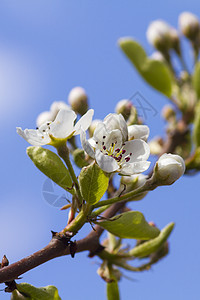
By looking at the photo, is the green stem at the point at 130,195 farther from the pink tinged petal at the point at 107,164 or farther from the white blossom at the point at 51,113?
the white blossom at the point at 51,113

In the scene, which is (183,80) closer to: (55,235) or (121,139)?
(121,139)

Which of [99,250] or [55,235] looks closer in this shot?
[55,235]

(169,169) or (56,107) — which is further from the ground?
(56,107)

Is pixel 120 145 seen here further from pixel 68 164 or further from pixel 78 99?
pixel 78 99

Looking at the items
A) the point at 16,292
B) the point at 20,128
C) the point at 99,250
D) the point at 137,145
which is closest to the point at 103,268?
the point at 99,250

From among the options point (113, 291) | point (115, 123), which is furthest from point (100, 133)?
point (113, 291)

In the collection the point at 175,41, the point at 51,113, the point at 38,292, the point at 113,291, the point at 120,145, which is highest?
the point at 175,41

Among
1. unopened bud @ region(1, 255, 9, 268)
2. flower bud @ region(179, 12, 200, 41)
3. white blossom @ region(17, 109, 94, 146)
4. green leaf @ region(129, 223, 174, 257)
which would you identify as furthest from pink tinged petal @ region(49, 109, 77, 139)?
flower bud @ region(179, 12, 200, 41)

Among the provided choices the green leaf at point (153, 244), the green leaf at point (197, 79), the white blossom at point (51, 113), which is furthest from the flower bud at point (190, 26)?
the green leaf at point (153, 244)
